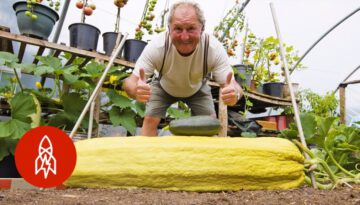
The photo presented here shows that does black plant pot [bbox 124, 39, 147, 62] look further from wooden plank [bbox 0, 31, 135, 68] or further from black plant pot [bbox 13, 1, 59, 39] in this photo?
black plant pot [bbox 13, 1, 59, 39]

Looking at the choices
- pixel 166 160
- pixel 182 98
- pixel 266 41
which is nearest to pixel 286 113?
pixel 266 41

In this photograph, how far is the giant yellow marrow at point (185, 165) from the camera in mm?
1003

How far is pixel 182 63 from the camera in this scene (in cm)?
157

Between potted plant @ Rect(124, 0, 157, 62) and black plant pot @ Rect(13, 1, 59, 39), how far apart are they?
676mm

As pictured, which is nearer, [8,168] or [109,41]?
[8,168]

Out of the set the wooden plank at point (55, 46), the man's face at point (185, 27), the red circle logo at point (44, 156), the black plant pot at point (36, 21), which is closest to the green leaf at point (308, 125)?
the man's face at point (185, 27)

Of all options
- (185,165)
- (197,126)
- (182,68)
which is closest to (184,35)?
(182,68)

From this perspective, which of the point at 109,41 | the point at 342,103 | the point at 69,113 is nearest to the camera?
the point at 69,113

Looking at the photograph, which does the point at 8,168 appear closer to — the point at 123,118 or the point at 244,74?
the point at 123,118

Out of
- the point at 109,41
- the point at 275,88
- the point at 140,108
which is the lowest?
the point at 140,108

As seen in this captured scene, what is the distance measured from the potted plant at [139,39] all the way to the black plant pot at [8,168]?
1309 mm

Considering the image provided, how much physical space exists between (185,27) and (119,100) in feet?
4.75

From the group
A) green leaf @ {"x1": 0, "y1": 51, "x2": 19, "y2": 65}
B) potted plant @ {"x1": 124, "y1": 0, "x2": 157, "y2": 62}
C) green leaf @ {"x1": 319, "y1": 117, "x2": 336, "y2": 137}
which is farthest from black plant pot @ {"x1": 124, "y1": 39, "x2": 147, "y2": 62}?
green leaf @ {"x1": 319, "y1": 117, "x2": 336, "y2": 137}

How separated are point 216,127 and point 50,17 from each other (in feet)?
6.72
